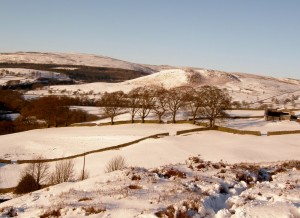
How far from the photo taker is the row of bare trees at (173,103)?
200ft

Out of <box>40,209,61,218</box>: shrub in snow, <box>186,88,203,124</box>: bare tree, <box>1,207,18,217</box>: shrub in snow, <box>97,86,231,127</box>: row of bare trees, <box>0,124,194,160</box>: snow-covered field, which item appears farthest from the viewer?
<box>186,88,203,124</box>: bare tree

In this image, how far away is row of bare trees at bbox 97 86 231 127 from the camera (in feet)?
200

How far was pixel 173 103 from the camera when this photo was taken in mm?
71125

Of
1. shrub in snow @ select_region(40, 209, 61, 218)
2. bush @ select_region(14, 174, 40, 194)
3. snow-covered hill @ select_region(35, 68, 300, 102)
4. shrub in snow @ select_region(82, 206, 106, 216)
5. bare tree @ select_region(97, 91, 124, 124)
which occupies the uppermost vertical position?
snow-covered hill @ select_region(35, 68, 300, 102)

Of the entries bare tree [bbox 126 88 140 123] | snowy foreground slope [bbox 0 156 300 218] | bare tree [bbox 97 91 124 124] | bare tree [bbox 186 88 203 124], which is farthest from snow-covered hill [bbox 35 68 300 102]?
snowy foreground slope [bbox 0 156 300 218]

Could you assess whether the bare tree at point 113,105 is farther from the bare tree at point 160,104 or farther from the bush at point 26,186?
the bush at point 26,186

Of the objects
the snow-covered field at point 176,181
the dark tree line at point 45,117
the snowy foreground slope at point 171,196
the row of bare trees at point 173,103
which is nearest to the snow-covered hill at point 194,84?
the dark tree line at point 45,117

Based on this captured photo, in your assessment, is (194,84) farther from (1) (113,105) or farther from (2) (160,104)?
(1) (113,105)

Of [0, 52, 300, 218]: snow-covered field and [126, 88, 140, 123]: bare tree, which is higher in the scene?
[126, 88, 140, 123]: bare tree

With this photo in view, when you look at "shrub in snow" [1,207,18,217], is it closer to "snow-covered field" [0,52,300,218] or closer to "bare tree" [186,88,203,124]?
"snow-covered field" [0,52,300,218]

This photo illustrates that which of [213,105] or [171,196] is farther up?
[213,105]

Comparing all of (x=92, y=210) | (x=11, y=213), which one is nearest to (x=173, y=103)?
(x=11, y=213)

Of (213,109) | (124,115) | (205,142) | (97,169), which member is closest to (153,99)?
(124,115)

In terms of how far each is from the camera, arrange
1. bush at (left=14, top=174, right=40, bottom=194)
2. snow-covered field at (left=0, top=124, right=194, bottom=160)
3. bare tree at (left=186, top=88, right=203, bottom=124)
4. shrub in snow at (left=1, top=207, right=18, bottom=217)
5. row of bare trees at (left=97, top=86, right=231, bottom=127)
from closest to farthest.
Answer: shrub in snow at (left=1, top=207, right=18, bottom=217)
bush at (left=14, top=174, right=40, bottom=194)
snow-covered field at (left=0, top=124, right=194, bottom=160)
row of bare trees at (left=97, top=86, right=231, bottom=127)
bare tree at (left=186, top=88, right=203, bottom=124)
